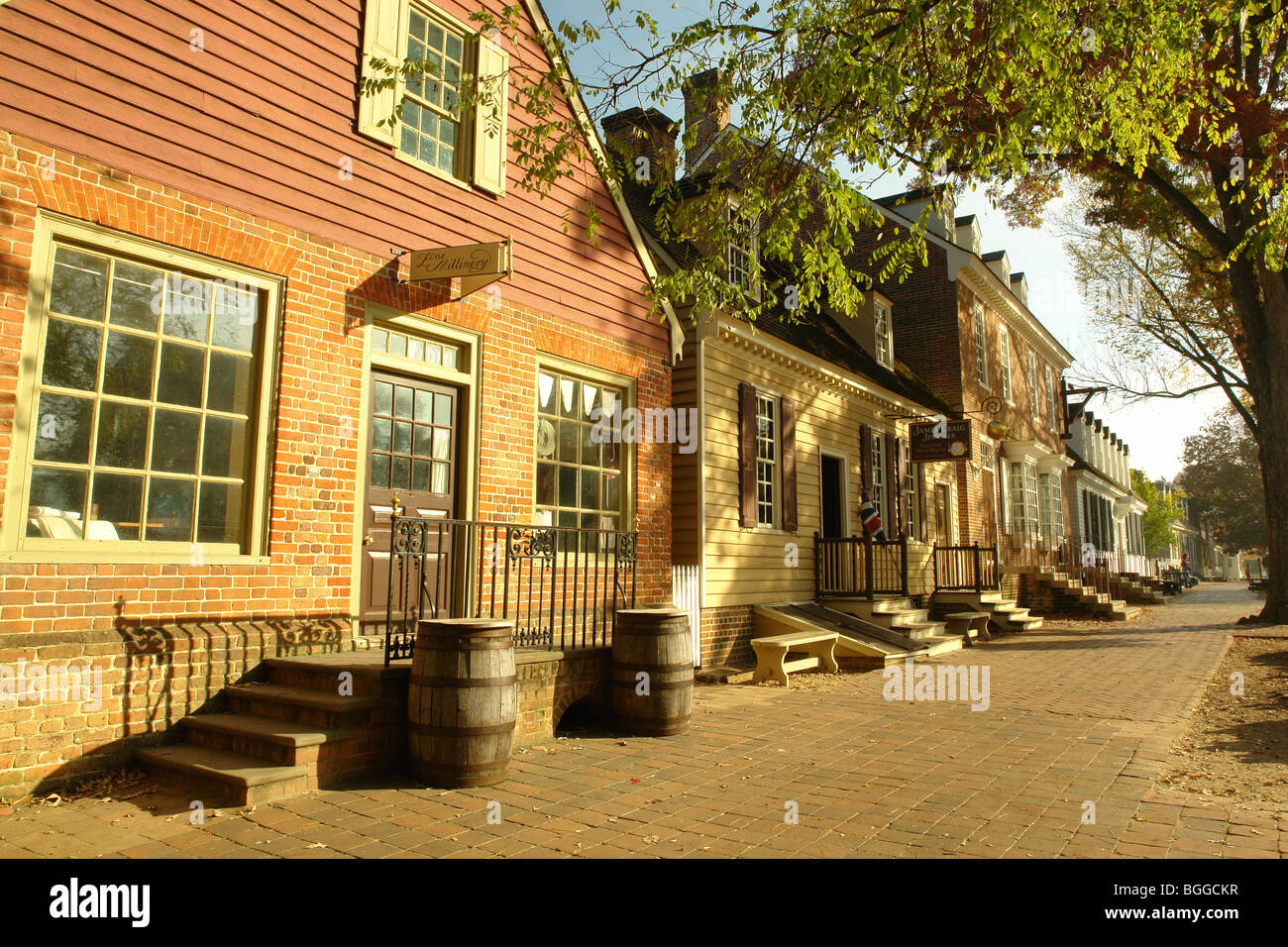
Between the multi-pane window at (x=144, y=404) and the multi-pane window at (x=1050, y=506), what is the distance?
24.3 meters

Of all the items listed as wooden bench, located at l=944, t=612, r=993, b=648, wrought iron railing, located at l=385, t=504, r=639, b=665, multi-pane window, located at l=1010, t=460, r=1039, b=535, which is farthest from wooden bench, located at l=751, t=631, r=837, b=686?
multi-pane window, located at l=1010, t=460, r=1039, b=535

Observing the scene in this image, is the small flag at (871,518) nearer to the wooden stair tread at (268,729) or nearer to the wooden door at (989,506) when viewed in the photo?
A: the wooden door at (989,506)

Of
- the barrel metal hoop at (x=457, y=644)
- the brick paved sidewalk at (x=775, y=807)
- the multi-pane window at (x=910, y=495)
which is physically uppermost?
the multi-pane window at (x=910, y=495)

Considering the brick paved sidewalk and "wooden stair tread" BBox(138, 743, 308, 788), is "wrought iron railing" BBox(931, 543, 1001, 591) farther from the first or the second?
"wooden stair tread" BBox(138, 743, 308, 788)

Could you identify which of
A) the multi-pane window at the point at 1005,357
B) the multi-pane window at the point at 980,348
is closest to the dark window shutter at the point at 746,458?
the multi-pane window at the point at 980,348

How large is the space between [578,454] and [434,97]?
372cm

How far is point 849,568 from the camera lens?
13609 mm

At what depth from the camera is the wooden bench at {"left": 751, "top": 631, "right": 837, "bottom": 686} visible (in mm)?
9742

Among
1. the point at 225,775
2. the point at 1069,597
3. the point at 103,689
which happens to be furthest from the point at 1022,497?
the point at 103,689

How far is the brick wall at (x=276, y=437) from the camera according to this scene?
4.68 meters

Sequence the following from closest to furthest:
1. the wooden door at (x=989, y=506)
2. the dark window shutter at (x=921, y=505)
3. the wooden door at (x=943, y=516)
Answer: the dark window shutter at (x=921, y=505), the wooden door at (x=943, y=516), the wooden door at (x=989, y=506)

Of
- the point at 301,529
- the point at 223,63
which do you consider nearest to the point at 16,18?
the point at 223,63

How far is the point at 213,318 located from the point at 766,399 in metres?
→ 8.32
